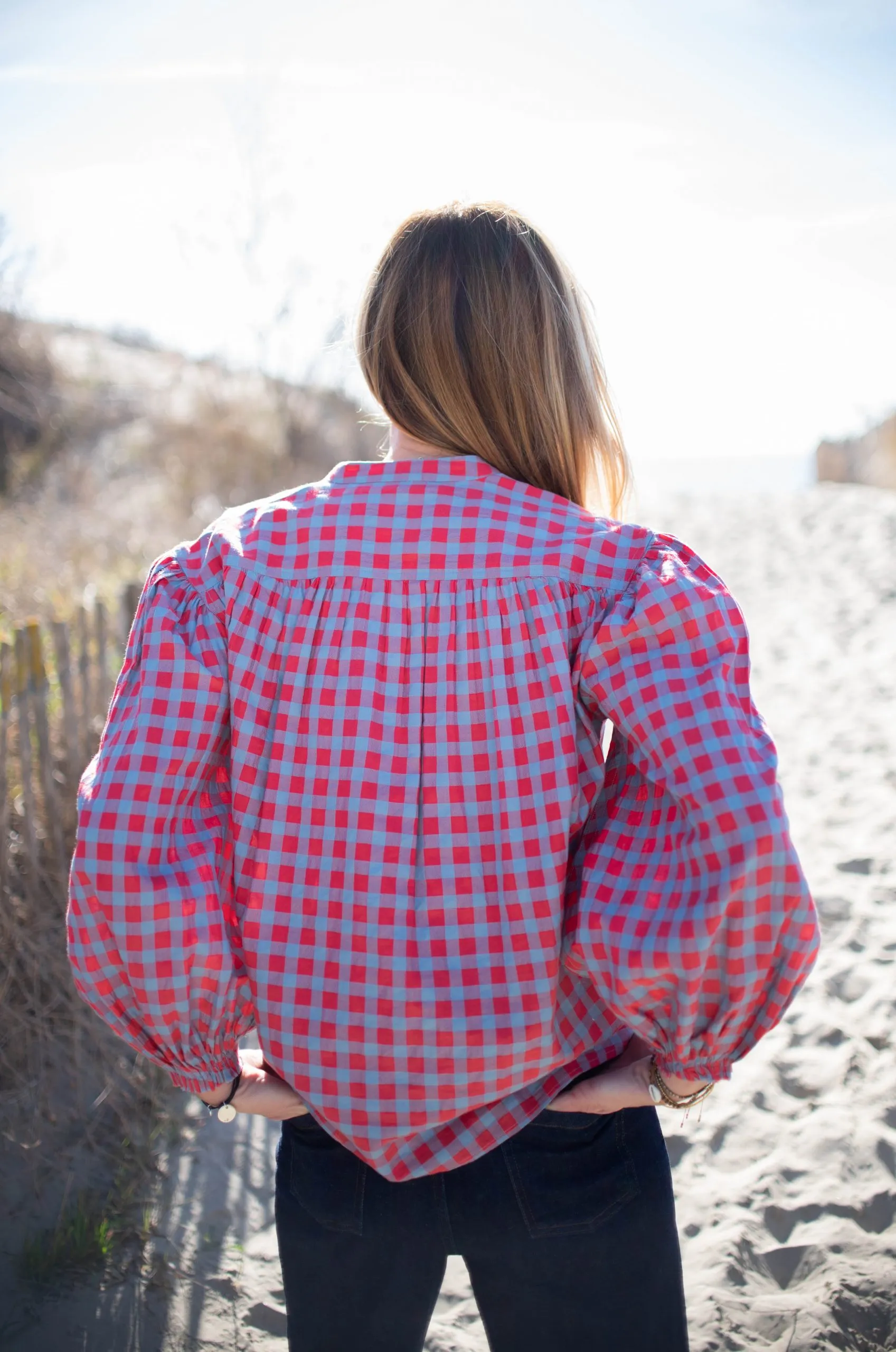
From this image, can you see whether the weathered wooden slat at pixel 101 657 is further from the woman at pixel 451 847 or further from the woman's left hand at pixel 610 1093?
the woman's left hand at pixel 610 1093

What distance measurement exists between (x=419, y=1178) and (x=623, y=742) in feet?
2.09

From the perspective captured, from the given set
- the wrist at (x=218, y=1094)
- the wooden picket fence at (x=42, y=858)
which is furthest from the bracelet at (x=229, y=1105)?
→ the wooden picket fence at (x=42, y=858)

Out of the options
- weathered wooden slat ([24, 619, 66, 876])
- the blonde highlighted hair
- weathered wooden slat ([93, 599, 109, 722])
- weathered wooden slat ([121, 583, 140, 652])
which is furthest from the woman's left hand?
weathered wooden slat ([121, 583, 140, 652])

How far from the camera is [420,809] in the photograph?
1.20 metres

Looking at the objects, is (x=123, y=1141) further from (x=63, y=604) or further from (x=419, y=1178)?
(x=63, y=604)

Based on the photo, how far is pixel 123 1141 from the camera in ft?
9.24

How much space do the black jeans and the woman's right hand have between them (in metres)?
0.04

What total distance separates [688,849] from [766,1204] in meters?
2.00

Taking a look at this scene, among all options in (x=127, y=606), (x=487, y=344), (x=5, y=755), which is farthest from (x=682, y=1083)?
(x=127, y=606)

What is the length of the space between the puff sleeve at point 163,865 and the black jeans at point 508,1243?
0.24m

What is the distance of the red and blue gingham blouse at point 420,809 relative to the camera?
115 centimetres

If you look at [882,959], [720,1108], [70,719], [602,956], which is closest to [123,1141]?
[70,719]

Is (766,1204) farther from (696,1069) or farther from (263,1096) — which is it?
(263,1096)

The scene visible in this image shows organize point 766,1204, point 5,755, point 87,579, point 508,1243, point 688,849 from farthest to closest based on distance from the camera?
→ point 87,579 < point 5,755 < point 766,1204 < point 508,1243 < point 688,849
